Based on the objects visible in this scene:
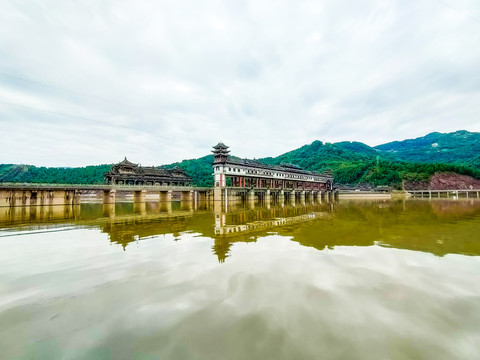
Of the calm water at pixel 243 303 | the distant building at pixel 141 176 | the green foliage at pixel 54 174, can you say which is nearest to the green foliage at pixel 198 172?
the distant building at pixel 141 176

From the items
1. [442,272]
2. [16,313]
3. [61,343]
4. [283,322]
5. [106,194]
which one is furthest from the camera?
[106,194]

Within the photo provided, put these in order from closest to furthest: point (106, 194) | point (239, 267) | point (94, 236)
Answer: point (239, 267)
point (94, 236)
point (106, 194)

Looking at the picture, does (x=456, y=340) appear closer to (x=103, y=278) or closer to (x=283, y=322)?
(x=283, y=322)

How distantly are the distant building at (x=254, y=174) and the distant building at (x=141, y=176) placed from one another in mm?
16967

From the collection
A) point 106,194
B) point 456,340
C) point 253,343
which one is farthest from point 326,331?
point 106,194

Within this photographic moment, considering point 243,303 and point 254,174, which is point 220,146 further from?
point 243,303

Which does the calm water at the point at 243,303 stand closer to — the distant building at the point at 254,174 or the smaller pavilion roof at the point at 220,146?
the distant building at the point at 254,174

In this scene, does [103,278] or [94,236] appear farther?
[94,236]

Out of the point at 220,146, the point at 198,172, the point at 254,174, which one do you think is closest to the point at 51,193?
the point at 220,146

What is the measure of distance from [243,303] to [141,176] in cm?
6093

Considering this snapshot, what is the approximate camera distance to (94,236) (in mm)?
14062

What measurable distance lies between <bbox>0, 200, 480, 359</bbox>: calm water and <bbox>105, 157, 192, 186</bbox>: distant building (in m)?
51.6

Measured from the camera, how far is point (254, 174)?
200 feet

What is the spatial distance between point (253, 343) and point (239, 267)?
403cm
